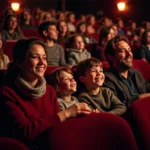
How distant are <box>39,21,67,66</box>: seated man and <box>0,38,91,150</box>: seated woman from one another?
1.00m

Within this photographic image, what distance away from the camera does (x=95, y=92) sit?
1.27 meters

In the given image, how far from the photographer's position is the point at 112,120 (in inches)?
34.1

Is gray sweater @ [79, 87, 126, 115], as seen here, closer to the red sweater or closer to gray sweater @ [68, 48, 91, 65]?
the red sweater

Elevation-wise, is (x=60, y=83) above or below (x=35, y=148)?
above

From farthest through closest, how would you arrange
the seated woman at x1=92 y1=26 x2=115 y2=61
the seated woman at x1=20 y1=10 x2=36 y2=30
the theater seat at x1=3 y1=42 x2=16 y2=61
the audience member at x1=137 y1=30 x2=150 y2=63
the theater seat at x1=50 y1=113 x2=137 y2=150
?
1. the seated woman at x1=20 y1=10 x2=36 y2=30
2. the audience member at x1=137 y1=30 x2=150 y2=63
3. the seated woman at x1=92 y1=26 x2=115 y2=61
4. the theater seat at x1=3 y1=42 x2=16 y2=61
5. the theater seat at x1=50 y1=113 x2=137 y2=150

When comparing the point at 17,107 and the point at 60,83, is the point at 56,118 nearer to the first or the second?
the point at 17,107

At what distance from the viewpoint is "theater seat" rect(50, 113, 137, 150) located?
0.83m

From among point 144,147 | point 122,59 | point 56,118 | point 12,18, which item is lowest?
point 144,147

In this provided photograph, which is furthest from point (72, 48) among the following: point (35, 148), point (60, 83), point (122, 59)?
point (35, 148)

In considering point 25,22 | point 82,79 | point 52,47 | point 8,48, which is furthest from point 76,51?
point 25,22

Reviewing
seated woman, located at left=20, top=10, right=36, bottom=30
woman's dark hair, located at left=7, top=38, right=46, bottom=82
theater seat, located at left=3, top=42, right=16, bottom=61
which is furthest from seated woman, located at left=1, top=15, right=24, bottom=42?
woman's dark hair, located at left=7, top=38, right=46, bottom=82

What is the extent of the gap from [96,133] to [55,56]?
48.6 inches

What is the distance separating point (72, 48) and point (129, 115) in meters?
1.26

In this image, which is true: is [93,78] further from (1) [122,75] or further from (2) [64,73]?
(1) [122,75]
